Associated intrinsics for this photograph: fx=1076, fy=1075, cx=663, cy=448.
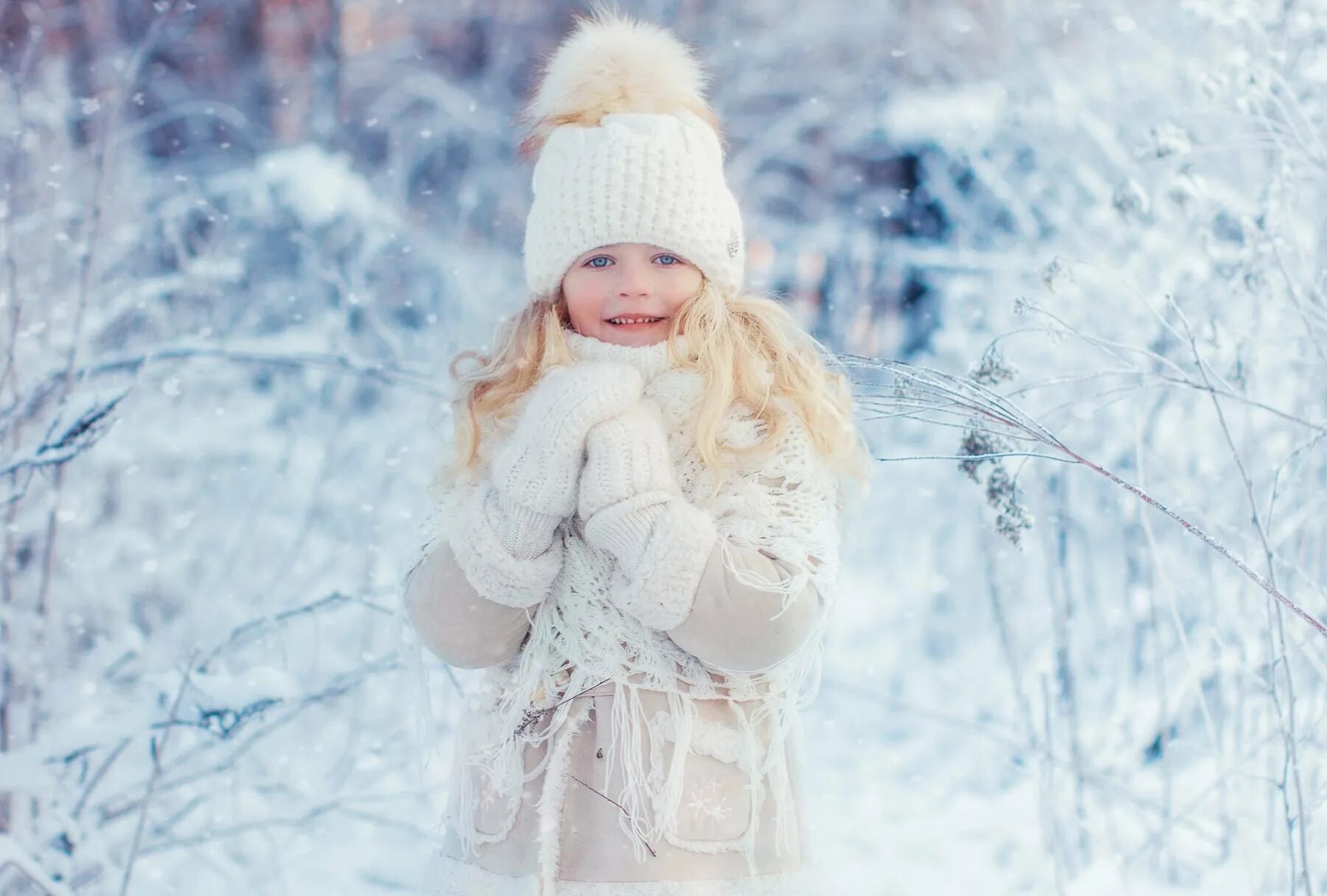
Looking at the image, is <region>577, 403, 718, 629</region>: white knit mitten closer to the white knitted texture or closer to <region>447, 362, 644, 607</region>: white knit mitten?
<region>447, 362, 644, 607</region>: white knit mitten

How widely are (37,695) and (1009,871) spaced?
1944 millimetres

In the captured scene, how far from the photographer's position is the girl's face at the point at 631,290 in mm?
1101

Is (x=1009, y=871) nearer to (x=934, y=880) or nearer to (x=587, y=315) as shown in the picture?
(x=934, y=880)

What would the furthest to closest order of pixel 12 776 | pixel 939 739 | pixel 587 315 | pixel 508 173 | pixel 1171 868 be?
pixel 508 173
pixel 939 739
pixel 1171 868
pixel 12 776
pixel 587 315

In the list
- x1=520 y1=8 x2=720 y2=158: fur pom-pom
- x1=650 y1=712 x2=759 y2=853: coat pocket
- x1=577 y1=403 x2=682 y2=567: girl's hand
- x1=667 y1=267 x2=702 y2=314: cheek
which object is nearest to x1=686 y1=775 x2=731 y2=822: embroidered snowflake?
x1=650 y1=712 x2=759 y2=853: coat pocket

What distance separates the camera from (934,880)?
2215mm

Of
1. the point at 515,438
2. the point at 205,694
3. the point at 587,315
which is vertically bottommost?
the point at 205,694

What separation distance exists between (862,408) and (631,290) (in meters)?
0.34

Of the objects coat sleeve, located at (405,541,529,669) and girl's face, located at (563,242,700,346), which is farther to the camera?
girl's face, located at (563,242,700,346)

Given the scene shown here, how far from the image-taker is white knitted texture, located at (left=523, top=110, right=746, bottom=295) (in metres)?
1.09

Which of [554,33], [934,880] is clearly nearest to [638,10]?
[554,33]

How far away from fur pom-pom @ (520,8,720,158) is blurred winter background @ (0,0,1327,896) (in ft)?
1.20

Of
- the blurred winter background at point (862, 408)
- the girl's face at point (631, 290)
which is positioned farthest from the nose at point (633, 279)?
the blurred winter background at point (862, 408)

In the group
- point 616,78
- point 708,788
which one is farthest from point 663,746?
point 616,78
